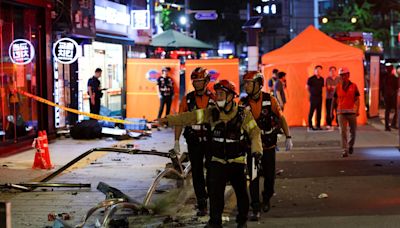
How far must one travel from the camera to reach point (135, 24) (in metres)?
23.3

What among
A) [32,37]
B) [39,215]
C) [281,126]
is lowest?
[39,215]

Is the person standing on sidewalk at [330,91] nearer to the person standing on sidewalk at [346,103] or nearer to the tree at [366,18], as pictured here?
the person standing on sidewalk at [346,103]

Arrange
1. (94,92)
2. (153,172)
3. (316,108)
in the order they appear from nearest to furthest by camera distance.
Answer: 1. (153,172)
2. (94,92)
3. (316,108)

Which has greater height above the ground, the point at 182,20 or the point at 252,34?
the point at 182,20

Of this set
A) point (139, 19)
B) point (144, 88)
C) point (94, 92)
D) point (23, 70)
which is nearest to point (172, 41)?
point (139, 19)

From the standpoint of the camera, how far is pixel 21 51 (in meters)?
14.7

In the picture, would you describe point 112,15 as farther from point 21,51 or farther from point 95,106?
point 21,51

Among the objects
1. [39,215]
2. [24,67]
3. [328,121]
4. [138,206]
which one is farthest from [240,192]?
[328,121]

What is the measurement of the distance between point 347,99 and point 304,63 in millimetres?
6840

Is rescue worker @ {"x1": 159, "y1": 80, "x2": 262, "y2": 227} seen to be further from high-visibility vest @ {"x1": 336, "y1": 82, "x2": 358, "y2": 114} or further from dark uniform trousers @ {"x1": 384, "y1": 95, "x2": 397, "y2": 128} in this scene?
dark uniform trousers @ {"x1": 384, "y1": 95, "x2": 397, "y2": 128}

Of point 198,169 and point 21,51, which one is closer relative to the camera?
point 198,169

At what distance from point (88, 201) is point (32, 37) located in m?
7.66

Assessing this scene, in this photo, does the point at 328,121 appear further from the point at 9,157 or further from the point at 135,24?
the point at 9,157

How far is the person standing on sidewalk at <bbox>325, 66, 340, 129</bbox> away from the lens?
18.7 metres
